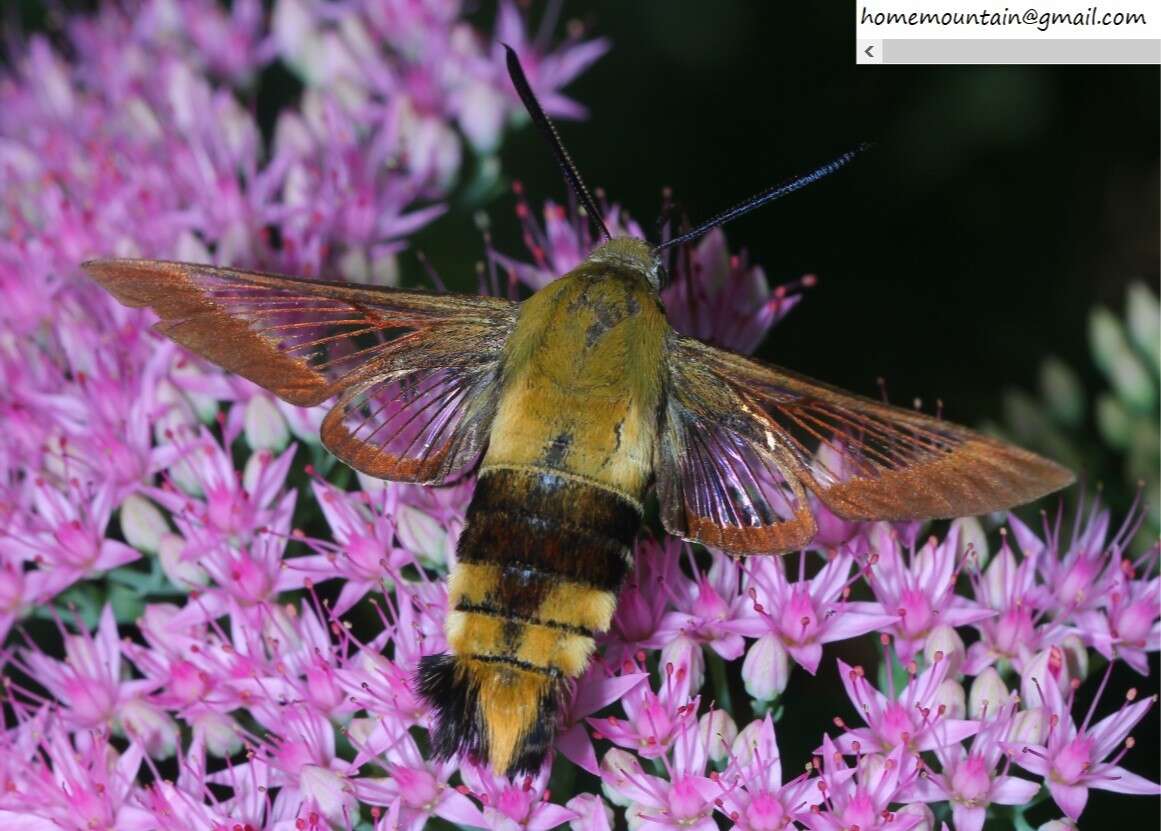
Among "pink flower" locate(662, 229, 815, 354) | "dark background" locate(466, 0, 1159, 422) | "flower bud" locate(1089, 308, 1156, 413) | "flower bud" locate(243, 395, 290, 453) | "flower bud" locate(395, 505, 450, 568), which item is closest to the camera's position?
"flower bud" locate(395, 505, 450, 568)

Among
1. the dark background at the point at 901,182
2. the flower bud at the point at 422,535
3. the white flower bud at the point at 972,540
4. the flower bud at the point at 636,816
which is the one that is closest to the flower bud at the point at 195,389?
the flower bud at the point at 422,535

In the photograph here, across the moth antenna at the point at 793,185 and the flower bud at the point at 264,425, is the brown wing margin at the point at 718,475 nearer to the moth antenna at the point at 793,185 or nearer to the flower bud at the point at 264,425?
the moth antenna at the point at 793,185

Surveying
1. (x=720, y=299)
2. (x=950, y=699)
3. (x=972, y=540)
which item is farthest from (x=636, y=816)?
(x=720, y=299)

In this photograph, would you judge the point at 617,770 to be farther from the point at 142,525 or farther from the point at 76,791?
the point at 142,525

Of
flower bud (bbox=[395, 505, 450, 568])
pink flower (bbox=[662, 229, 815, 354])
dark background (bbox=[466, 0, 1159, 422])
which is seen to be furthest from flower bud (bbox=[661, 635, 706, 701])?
dark background (bbox=[466, 0, 1159, 422])

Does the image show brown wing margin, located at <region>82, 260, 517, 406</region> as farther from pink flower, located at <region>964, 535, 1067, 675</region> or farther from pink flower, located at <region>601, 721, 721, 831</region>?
pink flower, located at <region>964, 535, 1067, 675</region>

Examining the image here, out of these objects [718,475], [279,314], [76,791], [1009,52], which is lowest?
[76,791]
